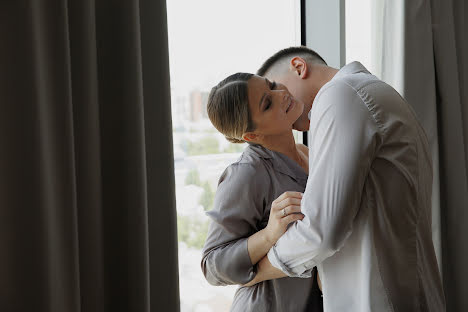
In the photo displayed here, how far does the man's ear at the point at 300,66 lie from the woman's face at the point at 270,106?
71mm

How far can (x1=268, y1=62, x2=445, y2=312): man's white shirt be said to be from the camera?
0.98 m

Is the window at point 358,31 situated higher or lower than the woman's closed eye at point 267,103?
higher

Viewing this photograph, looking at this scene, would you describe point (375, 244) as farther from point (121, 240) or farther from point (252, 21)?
point (252, 21)

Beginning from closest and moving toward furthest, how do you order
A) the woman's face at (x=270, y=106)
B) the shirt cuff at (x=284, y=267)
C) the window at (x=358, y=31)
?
the shirt cuff at (x=284, y=267)
the woman's face at (x=270, y=106)
the window at (x=358, y=31)

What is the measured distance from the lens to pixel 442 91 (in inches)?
84.0

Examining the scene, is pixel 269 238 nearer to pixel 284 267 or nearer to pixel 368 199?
pixel 284 267

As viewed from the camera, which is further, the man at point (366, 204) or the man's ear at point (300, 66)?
the man's ear at point (300, 66)

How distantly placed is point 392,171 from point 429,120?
123cm

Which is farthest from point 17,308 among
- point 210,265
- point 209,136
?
point 209,136

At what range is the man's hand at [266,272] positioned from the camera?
120 cm

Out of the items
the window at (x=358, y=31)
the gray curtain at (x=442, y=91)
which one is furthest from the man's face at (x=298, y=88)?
Answer: the window at (x=358, y=31)

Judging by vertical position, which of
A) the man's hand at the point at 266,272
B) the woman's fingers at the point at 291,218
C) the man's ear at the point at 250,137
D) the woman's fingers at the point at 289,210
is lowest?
the man's hand at the point at 266,272

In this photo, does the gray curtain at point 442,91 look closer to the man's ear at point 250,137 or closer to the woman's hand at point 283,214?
the man's ear at point 250,137

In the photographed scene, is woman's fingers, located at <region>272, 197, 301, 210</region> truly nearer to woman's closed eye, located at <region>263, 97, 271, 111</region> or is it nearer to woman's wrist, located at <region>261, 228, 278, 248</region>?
woman's wrist, located at <region>261, 228, 278, 248</region>
